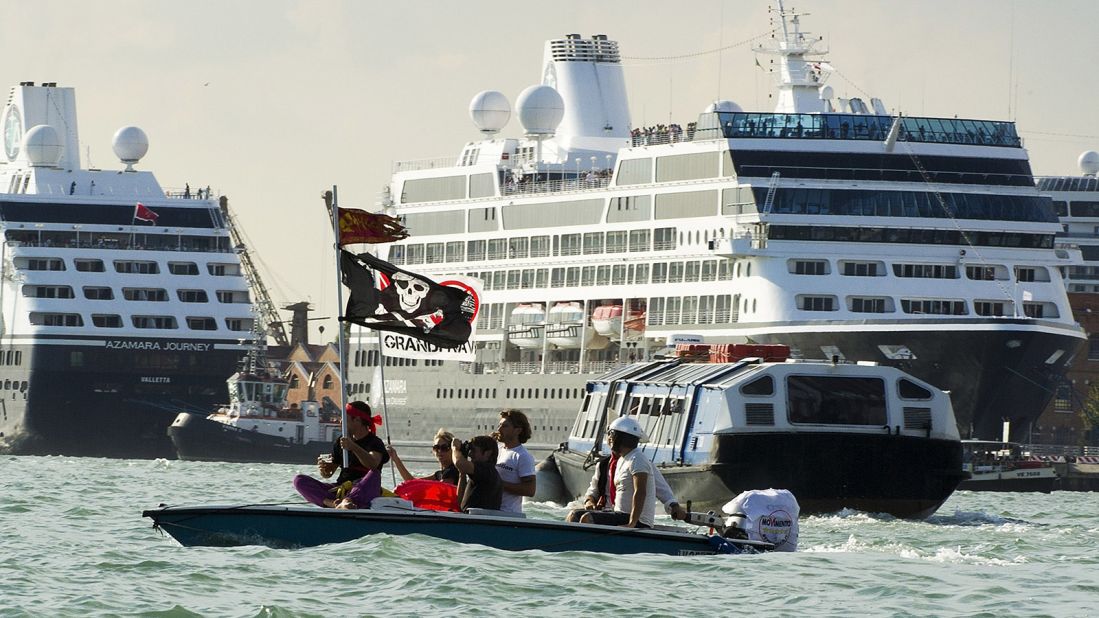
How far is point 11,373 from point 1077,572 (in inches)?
2655

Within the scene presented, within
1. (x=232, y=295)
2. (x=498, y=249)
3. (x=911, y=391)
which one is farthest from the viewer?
(x=232, y=295)

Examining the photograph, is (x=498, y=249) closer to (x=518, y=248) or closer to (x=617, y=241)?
(x=518, y=248)

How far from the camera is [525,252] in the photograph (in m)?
81.0

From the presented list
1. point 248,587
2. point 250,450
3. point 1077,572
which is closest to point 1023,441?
point 250,450

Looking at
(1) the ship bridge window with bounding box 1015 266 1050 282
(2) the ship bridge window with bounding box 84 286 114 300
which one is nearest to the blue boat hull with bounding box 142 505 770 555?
(1) the ship bridge window with bounding box 1015 266 1050 282

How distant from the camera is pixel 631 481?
77.0 ft

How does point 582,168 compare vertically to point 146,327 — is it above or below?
above

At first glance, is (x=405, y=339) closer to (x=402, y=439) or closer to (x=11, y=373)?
(x=402, y=439)

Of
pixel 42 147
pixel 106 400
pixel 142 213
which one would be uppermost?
pixel 42 147

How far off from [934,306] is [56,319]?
118 ft

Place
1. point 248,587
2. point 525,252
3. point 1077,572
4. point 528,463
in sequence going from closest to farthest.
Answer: point 248,587, point 528,463, point 1077,572, point 525,252

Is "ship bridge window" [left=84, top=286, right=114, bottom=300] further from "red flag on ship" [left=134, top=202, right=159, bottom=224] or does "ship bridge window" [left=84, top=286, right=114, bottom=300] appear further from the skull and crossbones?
the skull and crossbones

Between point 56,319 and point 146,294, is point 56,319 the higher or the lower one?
the lower one

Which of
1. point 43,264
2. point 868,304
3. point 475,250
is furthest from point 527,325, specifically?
point 43,264
